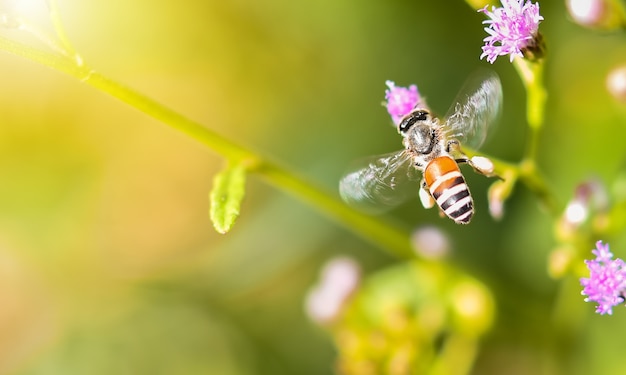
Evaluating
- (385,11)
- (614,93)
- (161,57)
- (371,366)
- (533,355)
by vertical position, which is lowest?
(371,366)

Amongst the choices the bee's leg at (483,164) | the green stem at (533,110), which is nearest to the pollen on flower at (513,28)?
the green stem at (533,110)

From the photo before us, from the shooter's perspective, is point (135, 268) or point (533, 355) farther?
point (135, 268)

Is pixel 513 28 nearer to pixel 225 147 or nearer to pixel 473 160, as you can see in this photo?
pixel 473 160

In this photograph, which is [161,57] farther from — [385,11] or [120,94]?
[120,94]

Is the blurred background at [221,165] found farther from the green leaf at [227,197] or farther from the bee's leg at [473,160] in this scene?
the green leaf at [227,197]

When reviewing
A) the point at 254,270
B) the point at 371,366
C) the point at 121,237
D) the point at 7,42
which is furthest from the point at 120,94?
the point at 121,237

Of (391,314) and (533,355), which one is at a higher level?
(533,355)
